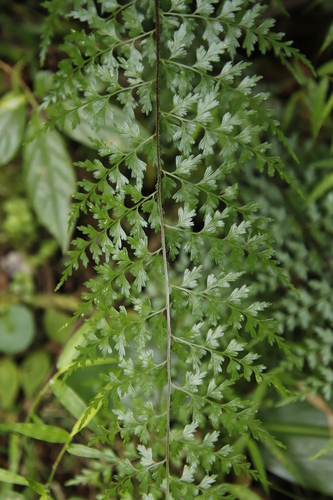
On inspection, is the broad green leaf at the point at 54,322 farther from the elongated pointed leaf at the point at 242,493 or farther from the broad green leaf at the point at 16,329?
the elongated pointed leaf at the point at 242,493

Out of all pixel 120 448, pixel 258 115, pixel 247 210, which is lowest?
pixel 120 448

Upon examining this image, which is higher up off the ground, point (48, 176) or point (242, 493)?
point (48, 176)

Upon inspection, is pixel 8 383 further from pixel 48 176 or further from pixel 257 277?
pixel 257 277

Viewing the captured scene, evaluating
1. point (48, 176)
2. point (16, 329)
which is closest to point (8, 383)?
point (16, 329)

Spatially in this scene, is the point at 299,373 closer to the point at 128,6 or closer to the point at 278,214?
the point at 278,214

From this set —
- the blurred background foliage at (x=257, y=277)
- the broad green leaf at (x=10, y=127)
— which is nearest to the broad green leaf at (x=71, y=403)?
the blurred background foliage at (x=257, y=277)

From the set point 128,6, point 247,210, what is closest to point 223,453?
point 247,210
